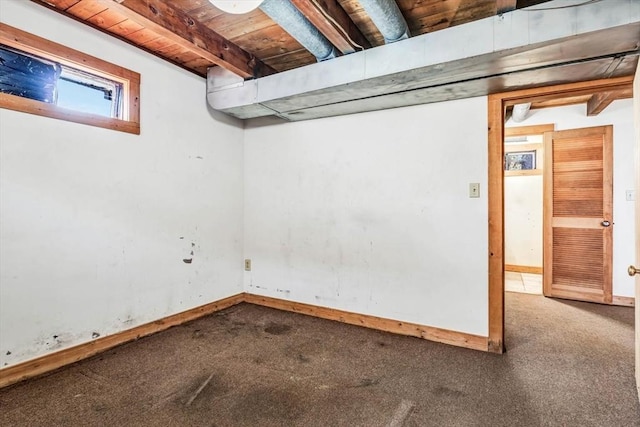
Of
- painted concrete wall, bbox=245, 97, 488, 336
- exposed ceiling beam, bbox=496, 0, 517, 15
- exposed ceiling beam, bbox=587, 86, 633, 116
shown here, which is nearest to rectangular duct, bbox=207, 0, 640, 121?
exposed ceiling beam, bbox=496, 0, 517, 15

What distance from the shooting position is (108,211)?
2.36 meters

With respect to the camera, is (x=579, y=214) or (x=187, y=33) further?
(x=579, y=214)

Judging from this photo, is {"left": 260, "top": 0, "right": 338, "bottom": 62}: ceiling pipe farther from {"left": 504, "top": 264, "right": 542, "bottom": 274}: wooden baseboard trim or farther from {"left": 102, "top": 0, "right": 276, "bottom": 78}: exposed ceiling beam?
{"left": 504, "top": 264, "right": 542, "bottom": 274}: wooden baseboard trim

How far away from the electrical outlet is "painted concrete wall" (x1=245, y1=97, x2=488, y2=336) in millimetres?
35

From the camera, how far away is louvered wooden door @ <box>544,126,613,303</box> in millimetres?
3500

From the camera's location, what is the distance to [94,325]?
7.46 ft

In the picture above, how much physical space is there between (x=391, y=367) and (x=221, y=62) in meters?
2.66

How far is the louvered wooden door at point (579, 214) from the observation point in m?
3.50

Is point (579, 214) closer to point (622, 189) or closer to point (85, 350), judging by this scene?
point (622, 189)

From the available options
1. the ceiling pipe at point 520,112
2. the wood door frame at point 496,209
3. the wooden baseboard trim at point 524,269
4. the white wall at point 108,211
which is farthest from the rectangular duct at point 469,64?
the wooden baseboard trim at point 524,269

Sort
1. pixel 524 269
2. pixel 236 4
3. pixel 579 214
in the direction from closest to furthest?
pixel 236 4 → pixel 579 214 → pixel 524 269

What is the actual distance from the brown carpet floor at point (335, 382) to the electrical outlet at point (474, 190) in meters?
1.21

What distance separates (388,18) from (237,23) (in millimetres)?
1118

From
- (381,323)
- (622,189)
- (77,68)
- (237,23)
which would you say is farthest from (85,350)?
(622,189)
